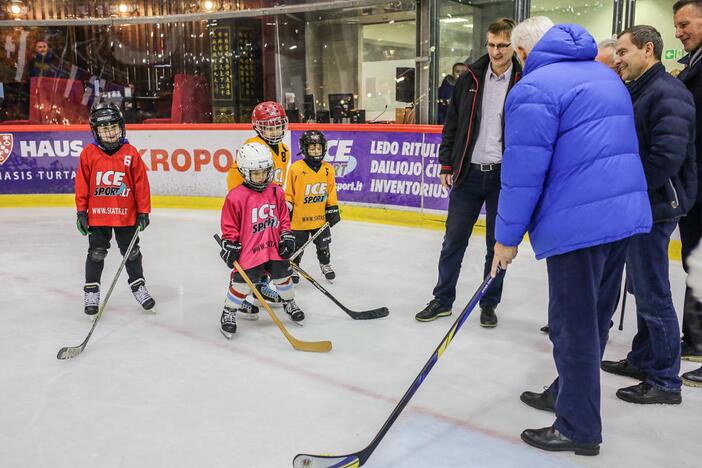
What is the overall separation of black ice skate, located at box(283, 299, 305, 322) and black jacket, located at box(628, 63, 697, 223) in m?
1.65

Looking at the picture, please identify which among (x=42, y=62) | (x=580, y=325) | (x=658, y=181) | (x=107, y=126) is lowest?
(x=580, y=325)

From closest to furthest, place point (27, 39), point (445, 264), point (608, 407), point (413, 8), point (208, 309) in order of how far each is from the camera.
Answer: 1. point (608, 407)
2. point (445, 264)
3. point (208, 309)
4. point (413, 8)
5. point (27, 39)

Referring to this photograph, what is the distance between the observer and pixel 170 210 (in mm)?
6461

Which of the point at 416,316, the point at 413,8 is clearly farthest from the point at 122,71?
the point at 416,316

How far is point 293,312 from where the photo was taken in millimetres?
3086

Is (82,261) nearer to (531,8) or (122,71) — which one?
(531,8)

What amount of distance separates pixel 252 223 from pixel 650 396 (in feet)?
5.68

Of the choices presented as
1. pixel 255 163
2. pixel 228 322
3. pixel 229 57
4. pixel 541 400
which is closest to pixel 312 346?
pixel 228 322

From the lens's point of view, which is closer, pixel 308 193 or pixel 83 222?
pixel 83 222

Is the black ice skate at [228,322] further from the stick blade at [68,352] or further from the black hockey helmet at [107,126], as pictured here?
the black hockey helmet at [107,126]

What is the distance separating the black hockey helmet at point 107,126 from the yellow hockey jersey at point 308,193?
3.17 feet

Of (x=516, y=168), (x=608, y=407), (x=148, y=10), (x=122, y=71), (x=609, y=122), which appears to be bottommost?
(x=608, y=407)

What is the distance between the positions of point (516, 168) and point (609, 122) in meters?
0.26

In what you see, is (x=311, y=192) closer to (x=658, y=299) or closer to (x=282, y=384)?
(x=282, y=384)
